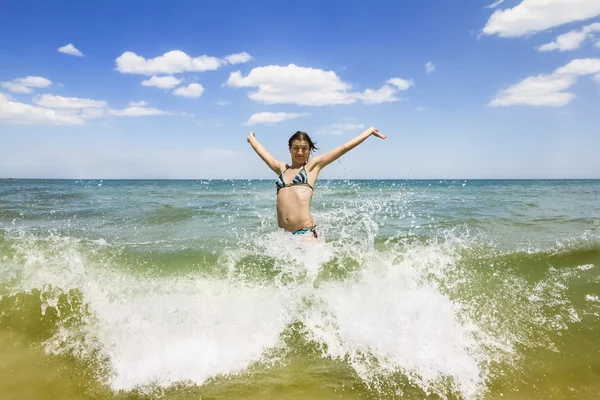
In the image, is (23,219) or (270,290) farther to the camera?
(23,219)

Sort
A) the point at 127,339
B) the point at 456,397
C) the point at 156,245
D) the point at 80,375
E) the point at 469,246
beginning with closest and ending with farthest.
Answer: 1. the point at 456,397
2. the point at 80,375
3. the point at 127,339
4. the point at 469,246
5. the point at 156,245

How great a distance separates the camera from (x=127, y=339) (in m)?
3.63

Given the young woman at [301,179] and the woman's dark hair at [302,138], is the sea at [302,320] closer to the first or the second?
the young woman at [301,179]

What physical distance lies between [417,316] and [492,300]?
1.30m

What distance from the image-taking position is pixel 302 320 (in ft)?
13.3

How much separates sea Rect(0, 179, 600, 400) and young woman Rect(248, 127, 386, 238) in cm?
28

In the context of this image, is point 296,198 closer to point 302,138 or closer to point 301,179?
point 301,179

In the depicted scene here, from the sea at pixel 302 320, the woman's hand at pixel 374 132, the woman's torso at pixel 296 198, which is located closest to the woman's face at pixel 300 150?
the woman's torso at pixel 296 198

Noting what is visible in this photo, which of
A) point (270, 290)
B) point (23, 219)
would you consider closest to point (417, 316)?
point (270, 290)

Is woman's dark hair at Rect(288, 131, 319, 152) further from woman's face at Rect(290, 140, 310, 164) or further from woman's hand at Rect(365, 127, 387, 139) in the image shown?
woman's hand at Rect(365, 127, 387, 139)

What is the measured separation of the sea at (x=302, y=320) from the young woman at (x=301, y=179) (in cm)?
28

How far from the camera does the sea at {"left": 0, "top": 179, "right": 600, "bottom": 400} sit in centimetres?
311

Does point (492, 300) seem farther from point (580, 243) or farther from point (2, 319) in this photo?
point (2, 319)

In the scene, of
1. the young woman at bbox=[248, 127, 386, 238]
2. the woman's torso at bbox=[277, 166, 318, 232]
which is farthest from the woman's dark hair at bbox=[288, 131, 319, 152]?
the woman's torso at bbox=[277, 166, 318, 232]
